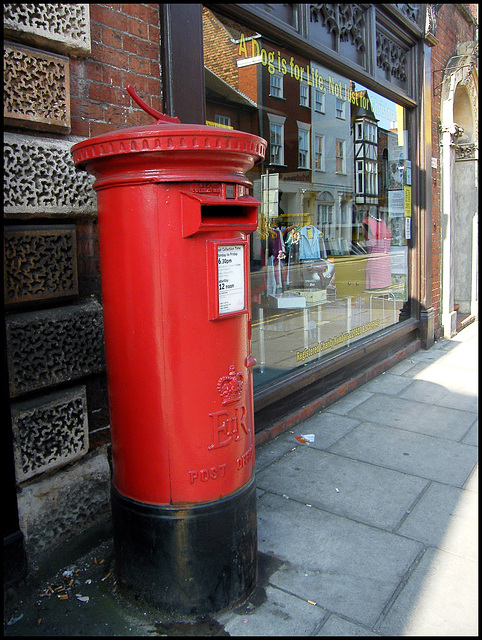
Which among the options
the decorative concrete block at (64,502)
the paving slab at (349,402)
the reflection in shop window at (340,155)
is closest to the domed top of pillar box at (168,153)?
the decorative concrete block at (64,502)

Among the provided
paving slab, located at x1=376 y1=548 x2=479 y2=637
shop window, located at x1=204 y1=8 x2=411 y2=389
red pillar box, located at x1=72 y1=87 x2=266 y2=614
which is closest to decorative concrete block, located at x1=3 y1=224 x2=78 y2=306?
red pillar box, located at x1=72 y1=87 x2=266 y2=614

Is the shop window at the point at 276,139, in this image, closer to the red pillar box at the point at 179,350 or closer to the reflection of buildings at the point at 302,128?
the reflection of buildings at the point at 302,128

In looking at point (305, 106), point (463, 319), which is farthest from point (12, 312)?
point (463, 319)

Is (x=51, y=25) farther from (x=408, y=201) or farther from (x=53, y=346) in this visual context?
(x=408, y=201)

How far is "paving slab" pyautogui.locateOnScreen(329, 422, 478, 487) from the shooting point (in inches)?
146

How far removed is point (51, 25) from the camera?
246 centimetres

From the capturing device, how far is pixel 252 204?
2.18 metres

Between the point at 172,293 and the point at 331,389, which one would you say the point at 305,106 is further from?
the point at 172,293

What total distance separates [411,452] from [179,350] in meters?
2.57

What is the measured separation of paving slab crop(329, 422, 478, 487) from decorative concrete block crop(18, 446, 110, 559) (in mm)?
1889

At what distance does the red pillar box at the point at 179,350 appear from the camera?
80.3 inches

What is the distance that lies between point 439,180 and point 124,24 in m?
6.03

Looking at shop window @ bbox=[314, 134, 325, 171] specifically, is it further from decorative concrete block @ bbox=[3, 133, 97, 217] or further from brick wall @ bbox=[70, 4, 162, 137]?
decorative concrete block @ bbox=[3, 133, 97, 217]

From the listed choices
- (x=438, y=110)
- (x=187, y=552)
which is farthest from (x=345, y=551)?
(x=438, y=110)
